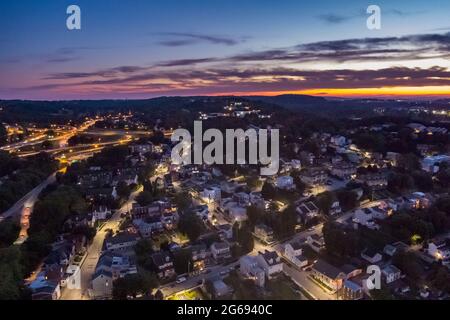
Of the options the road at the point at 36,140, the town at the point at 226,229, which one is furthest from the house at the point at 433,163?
the road at the point at 36,140

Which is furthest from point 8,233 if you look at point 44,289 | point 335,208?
point 335,208

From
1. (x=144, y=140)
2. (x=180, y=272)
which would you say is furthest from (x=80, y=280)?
(x=144, y=140)

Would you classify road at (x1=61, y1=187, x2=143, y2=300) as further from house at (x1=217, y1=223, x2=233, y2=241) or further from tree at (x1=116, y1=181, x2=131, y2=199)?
house at (x1=217, y1=223, x2=233, y2=241)

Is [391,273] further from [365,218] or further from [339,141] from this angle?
[339,141]

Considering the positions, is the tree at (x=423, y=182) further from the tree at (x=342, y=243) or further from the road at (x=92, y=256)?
the road at (x=92, y=256)

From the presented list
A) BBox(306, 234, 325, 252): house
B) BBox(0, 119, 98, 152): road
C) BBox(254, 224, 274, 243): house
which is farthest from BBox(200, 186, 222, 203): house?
BBox(0, 119, 98, 152): road
